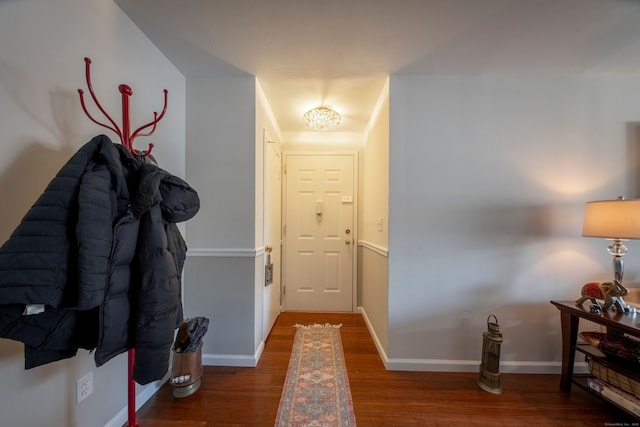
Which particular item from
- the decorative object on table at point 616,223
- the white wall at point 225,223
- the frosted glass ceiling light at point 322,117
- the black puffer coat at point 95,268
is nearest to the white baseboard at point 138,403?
the white wall at point 225,223

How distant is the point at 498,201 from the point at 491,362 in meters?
1.12

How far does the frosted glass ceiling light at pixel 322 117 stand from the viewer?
245 centimetres

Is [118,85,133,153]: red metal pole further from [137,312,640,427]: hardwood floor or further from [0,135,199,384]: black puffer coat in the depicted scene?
[137,312,640,427]: hardwood floor

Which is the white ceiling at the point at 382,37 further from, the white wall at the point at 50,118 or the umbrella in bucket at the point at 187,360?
the umbrella in bucket at the point at 187,360

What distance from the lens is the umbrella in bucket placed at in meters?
1.62

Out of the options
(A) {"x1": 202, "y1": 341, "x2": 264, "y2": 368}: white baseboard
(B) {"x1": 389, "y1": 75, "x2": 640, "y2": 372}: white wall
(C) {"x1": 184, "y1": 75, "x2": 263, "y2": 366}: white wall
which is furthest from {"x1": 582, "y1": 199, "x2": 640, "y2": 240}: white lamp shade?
(A) {"x1": 202, "y1": 341, "x2": 264, "y2": 368}: white baseboard

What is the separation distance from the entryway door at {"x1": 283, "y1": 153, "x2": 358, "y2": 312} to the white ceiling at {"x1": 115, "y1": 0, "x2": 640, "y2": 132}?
1.19 m

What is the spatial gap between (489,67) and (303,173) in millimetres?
2037

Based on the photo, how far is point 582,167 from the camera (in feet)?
6.19

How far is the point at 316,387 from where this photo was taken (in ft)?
5.60

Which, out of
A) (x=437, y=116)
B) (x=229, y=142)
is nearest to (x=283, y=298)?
(x=229, y=142)

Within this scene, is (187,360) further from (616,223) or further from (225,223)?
(616,223)

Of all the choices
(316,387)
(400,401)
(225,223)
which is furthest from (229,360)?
(400,401)

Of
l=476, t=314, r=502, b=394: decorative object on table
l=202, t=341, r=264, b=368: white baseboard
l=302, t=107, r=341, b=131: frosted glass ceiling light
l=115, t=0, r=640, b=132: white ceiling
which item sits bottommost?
l=202, t=341, r=264, b=368: white baseboard
